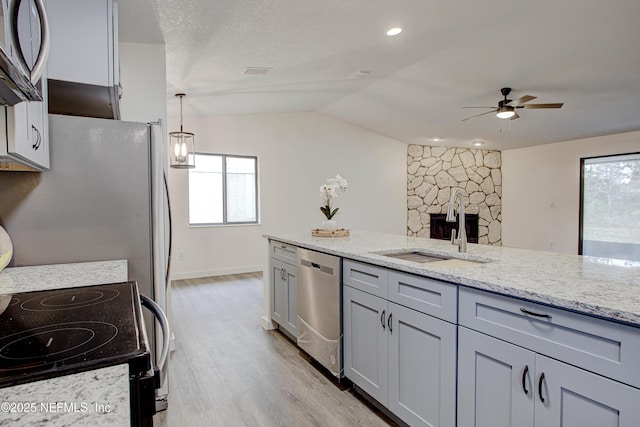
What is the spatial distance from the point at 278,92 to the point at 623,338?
184 inches

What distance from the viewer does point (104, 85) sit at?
1665mm

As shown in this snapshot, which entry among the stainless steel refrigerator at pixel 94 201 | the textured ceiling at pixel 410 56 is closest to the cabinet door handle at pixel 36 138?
the stainless steel refrigerator at pixel 94 201

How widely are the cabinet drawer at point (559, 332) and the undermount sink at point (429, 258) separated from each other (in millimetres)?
660

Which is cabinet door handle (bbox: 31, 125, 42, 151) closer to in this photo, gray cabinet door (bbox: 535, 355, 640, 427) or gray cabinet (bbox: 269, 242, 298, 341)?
gray cabinet (bbox: 269, 242, 298, 341)

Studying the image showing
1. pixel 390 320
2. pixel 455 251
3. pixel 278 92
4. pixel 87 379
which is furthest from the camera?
pixel 278 92

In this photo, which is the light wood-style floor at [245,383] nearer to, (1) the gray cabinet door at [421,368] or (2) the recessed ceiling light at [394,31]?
(1) the gray cabinet door at [421,368]

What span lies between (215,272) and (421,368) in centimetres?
479

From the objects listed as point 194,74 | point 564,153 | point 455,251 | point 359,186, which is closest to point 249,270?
point 359,186

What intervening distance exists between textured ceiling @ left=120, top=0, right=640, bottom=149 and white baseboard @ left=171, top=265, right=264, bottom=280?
2.55 metres

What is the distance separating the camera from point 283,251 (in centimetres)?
313

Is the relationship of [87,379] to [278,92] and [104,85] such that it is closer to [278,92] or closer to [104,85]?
[104,85]

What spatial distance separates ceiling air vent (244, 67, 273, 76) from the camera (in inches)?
147

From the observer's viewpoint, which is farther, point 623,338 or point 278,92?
point 278,92

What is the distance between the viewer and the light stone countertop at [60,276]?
1.31 m
